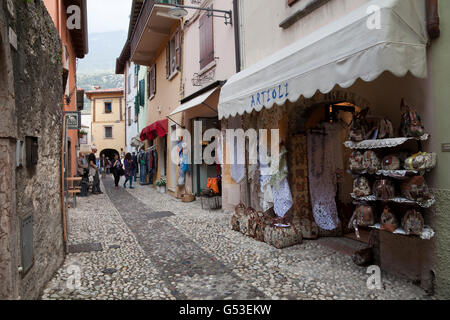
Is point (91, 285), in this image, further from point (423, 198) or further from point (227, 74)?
point (227, 74)

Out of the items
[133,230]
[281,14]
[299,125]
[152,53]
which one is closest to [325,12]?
[281,14]

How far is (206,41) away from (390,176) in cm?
725

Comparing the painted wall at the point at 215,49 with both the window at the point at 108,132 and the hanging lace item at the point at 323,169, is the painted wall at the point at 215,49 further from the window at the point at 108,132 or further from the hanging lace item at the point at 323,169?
the window at the point at 108,132

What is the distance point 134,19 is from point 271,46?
1341 cm

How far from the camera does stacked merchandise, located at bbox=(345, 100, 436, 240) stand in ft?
10.8

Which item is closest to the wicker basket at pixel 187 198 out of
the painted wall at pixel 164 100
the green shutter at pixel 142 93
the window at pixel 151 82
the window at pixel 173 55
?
the painted wall at pixel 164 100

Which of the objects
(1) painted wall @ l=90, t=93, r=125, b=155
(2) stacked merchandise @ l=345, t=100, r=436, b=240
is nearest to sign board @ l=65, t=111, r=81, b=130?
(2) stacked merchandise @ l=345, t=100, r=436, b=240

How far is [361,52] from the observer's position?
127 inches

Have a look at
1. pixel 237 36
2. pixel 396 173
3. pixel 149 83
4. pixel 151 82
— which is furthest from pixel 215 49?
pixel 149 83

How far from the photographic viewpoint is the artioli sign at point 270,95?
4.36m

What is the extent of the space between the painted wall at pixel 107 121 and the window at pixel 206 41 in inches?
973

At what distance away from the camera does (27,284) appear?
3133 millimetres

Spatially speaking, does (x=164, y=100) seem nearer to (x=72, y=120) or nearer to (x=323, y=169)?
(x=72, y=120)

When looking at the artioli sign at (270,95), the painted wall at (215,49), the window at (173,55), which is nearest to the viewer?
the artioli sign at (270,95)
